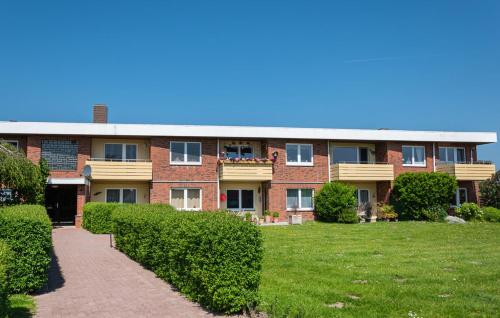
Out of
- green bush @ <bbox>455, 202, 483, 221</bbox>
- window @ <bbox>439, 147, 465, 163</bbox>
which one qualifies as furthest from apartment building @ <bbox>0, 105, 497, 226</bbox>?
green bush @ <bbox>455, 202, 483, 221</bbox>

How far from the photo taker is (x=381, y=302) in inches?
332

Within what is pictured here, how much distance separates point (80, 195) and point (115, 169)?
237cm

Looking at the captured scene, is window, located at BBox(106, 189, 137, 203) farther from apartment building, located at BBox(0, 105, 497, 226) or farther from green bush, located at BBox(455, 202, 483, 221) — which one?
green bush, located at BBox(455, 202, 483, 221)

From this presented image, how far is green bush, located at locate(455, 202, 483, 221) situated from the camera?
30.4m

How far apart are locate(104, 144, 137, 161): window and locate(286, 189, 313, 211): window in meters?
9.76

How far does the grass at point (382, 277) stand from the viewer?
802 cm

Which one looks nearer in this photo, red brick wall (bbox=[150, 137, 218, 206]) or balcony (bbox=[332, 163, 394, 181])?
red brick wall (bbox=[150, 137, 218, 206])

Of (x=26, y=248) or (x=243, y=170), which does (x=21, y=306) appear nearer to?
(x=26, y=248)

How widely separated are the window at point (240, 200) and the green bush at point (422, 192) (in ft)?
30.6

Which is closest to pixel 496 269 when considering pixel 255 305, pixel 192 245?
pixel 255 305

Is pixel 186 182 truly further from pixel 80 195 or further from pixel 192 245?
pixel 192 245

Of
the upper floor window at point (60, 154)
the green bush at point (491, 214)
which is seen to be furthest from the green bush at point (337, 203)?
the upper floor window at point (60, 154)

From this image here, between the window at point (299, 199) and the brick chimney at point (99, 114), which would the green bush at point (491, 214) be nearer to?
the window at point (299, 199)

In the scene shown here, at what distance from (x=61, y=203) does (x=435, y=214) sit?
74.5ft
